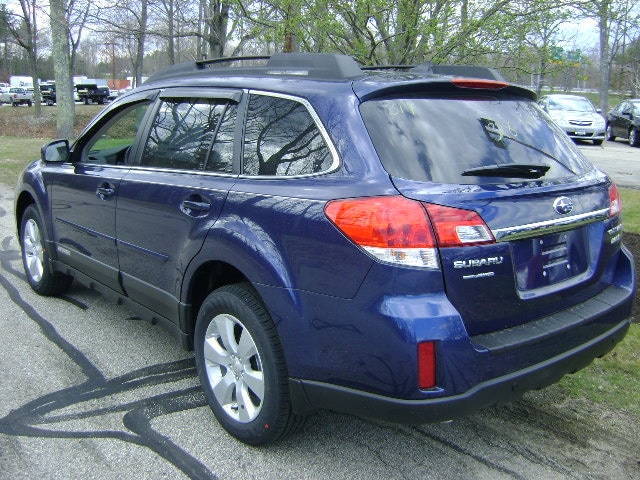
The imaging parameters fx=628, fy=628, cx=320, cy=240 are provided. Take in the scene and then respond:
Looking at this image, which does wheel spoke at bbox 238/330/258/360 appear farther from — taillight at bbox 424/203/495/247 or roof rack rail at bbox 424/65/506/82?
roof rack rail at bbox 424/65/506/82

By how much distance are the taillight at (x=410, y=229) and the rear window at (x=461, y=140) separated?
19cm

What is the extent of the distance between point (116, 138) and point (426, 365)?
324 centimetres

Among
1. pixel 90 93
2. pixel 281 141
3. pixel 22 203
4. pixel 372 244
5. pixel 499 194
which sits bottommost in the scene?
pixel 22 203

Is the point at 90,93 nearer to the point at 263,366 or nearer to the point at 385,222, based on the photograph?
the point at 263,366

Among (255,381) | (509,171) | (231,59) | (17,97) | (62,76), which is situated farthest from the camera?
(17,97)

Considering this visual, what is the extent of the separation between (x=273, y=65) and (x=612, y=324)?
7.36 ft

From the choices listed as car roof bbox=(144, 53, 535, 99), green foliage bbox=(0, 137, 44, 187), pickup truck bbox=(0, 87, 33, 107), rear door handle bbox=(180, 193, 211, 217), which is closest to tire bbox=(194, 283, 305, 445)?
rear door handle bbox=(180, 193, 211, 217)

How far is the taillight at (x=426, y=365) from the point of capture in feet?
7.96

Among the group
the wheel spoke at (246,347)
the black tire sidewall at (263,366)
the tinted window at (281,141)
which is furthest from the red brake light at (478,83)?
the wheel spoke at (246,347)

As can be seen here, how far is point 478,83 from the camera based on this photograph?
308 centimetres

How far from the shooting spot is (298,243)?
2746 mm

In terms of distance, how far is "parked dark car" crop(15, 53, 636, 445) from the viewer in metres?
2.50

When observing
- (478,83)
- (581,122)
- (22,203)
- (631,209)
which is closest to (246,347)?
(478,83)

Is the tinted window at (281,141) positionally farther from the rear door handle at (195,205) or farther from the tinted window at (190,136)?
the rear door handle at (195,205)
